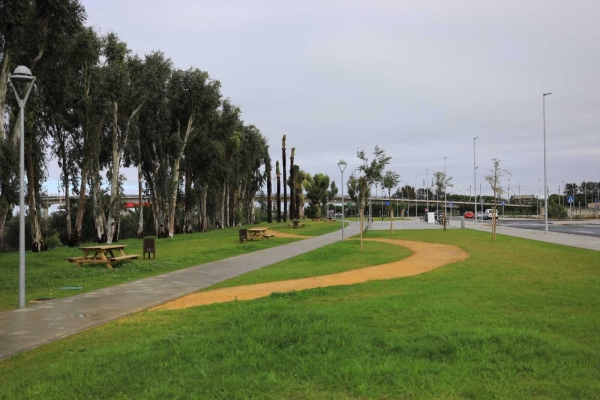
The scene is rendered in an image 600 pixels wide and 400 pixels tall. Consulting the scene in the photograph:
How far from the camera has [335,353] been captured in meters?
5.31

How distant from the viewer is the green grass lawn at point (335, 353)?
445 centimetres

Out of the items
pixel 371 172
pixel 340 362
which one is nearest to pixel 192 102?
pixel 371 172

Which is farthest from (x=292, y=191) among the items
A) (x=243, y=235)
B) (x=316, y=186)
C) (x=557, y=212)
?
(x=557, y=212)

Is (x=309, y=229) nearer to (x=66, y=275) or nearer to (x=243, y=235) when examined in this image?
(x=243, y=235)

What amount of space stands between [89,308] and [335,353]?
18.7ft

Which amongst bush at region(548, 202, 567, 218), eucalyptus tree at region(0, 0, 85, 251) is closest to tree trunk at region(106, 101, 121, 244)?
eucalyptus tree at region(0, 0, 85, 251)

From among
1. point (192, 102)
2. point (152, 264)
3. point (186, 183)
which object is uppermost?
point (192, 102)

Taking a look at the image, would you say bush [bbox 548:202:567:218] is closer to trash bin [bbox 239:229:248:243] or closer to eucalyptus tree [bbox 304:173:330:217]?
eucalyptus tree [bbox 304:173:330:217]

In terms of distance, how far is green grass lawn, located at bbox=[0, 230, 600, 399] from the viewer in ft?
14.6

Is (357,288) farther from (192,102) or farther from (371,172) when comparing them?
(192,102)

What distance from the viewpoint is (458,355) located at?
5.21m

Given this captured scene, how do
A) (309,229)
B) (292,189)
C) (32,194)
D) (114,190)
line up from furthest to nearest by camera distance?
(292,189)
(309,229)
(114,190)
(32,194)

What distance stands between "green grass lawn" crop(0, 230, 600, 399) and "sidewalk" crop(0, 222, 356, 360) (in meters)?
0.50

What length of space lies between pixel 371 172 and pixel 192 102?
14.5m
